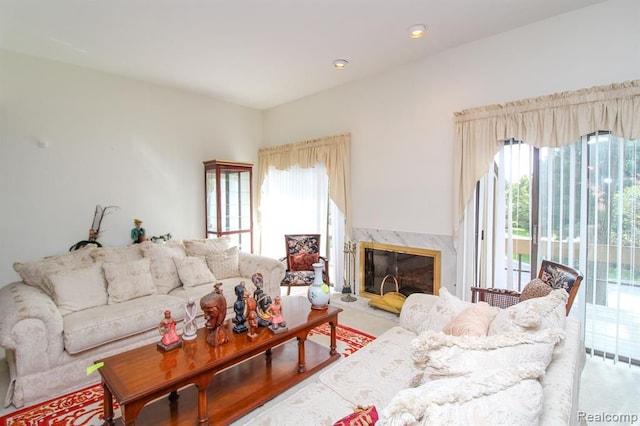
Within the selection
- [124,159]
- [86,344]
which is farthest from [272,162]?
[86,344]

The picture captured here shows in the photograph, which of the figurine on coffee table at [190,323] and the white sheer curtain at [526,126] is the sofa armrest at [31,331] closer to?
the figurine on coffee table at [190,323]

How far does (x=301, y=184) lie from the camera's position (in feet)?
16.6

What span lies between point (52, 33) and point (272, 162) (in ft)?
10.1

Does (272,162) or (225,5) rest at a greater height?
(225,5)

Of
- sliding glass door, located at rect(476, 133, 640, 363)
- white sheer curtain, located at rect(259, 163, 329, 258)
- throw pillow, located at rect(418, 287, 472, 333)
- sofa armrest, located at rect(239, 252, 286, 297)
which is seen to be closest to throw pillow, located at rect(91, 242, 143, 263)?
sofa armrest, located at rect(239, 252, 286, 297)

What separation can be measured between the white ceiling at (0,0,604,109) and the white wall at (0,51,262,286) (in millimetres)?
333

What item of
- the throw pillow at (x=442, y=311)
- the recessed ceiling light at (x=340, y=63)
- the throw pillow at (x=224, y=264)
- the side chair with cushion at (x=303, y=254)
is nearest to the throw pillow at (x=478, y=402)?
the throw pillow at (x=442, y=311)

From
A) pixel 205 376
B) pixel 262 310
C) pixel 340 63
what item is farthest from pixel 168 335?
pixel 340 63

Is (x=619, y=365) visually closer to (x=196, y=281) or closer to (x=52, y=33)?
(x=196, y=281)

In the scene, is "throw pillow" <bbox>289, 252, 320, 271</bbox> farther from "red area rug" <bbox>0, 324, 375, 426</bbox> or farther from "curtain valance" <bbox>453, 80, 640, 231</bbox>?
"red area rug" <bbox>0, 324, 375, 426</bbox>

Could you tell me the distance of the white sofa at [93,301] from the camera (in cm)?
212

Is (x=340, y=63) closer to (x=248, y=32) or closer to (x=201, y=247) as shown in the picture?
(x=248, y=32)

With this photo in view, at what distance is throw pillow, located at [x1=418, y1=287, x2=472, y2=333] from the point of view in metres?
1.95

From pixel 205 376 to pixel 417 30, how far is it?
10.8ft
